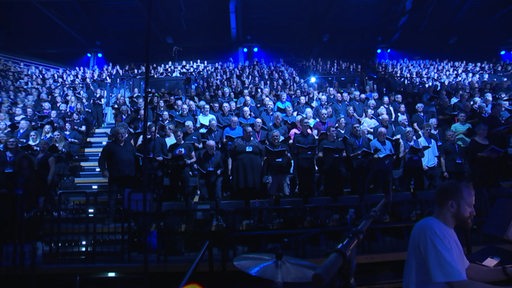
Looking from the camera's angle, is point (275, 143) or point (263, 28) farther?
point (263, 28)

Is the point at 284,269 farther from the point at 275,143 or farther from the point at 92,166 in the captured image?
the point at 92,166

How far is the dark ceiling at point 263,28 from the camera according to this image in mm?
24547

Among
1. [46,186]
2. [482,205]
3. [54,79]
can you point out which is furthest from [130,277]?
[54,79]

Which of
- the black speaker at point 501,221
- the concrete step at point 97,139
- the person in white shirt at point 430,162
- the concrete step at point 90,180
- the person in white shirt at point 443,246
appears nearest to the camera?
the person in white shirt at point 443,246

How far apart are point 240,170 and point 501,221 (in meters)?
5.73

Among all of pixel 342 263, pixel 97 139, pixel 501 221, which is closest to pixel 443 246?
pixel 342 263

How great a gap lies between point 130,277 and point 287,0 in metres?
20.8

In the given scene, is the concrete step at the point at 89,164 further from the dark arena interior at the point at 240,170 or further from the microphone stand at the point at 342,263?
the microphone stand at the point at 342,263

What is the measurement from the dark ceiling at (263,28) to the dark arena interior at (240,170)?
59 cm

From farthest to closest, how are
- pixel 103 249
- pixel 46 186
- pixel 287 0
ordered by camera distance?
pixel 287 0 < pixel 46 186 < pixel 103 249

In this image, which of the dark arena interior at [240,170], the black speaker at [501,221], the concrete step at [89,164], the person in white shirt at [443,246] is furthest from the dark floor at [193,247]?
the concrete step at [89,164]

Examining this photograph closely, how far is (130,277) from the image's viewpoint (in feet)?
20.0

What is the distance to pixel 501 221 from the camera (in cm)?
412

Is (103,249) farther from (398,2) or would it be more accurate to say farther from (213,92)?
(398,2)
